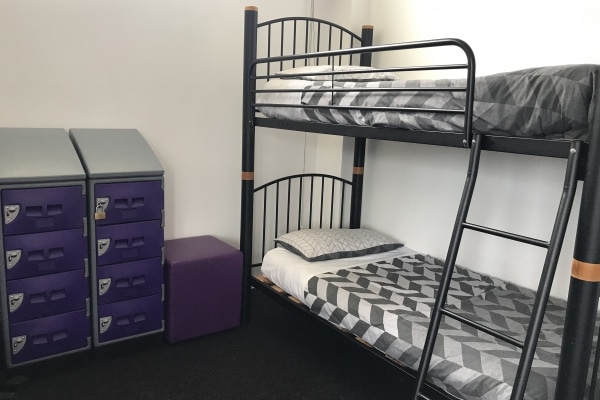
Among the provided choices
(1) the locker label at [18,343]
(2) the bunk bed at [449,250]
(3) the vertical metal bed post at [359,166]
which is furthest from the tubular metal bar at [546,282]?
(1) the locker label at [18,343]

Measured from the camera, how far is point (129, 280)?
8.37ft

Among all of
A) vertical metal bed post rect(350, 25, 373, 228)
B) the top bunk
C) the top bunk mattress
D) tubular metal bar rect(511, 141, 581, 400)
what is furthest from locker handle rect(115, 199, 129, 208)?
tubular metal bar rect(511, 141, 581, 400)

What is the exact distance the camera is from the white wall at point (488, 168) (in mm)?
2303

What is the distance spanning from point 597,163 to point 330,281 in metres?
1.38

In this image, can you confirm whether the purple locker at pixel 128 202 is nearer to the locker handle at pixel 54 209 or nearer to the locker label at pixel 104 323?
the locker handle at pixel 54 209

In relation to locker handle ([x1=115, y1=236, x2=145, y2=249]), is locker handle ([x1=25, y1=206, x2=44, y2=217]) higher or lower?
higher

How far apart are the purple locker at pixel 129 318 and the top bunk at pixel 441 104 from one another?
3.95ft

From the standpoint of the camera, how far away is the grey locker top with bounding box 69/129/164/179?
239 cm

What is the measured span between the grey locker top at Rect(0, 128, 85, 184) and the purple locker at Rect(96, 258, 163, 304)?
523mm

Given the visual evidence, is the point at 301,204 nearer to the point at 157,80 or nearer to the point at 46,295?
the point at 157,80

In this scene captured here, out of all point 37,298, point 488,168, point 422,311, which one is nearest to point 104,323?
point 37,298

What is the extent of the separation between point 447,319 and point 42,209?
1.87 meters

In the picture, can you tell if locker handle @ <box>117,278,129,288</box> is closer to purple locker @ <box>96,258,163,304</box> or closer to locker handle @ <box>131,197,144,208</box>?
purple locker @ <box>96,258,163,304</box>

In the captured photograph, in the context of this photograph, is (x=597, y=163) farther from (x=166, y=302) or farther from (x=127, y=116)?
(x=127, y=116)
